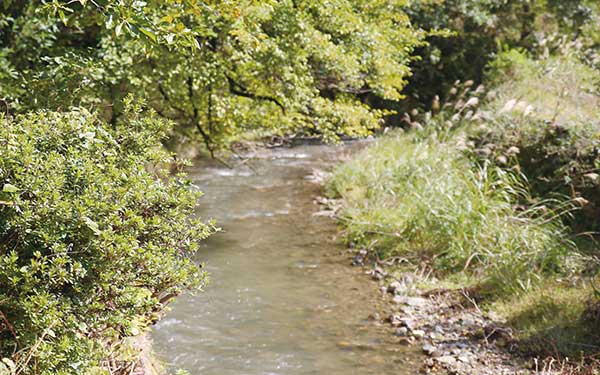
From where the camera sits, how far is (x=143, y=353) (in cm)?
424

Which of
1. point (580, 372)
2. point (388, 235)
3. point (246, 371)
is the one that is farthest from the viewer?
point (388, 235)

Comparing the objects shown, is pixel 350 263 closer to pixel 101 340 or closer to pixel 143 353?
pixel 143 353

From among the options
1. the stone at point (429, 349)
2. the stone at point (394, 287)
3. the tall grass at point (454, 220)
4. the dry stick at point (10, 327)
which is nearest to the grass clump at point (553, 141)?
the tall grass at point (454, 220)

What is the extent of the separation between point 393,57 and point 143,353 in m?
7.05

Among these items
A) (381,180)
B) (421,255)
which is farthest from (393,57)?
(421,255)

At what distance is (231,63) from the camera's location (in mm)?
8227

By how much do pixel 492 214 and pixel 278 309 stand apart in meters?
2.92

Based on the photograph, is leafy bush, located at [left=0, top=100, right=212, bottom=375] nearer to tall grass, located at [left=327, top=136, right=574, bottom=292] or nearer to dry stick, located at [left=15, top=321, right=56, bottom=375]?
dry stick, located at [left=15, top=321, right=56, bottom=375]

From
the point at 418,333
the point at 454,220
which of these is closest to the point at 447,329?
the point at 418,333

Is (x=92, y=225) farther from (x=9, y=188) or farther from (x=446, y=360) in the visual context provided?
(x=446, y=360)

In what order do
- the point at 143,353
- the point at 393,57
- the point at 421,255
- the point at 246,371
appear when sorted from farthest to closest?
the point at 393,57
the point at 421,255
the point at 246,371
the point at 143,353

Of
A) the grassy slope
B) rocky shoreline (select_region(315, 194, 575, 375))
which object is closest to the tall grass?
the grassy slope

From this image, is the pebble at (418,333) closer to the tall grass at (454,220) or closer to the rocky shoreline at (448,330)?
the rocky shoreline at (448,330)

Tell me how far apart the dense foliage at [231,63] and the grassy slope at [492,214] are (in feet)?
4.18
